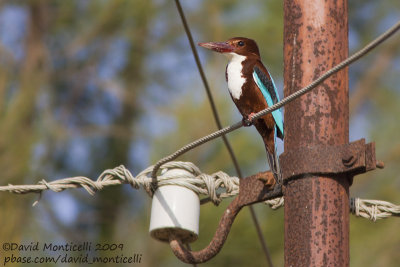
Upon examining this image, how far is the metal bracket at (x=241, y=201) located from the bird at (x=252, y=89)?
10.6 inches

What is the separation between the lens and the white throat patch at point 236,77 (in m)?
3.22

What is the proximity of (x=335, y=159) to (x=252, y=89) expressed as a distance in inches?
35.7

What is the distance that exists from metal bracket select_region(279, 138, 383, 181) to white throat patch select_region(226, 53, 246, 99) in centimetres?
86

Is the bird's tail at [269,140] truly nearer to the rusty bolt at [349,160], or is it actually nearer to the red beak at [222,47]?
the rusty bolt at [349,160]

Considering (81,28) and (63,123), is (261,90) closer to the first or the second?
(63,123)

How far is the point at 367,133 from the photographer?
6238 mm

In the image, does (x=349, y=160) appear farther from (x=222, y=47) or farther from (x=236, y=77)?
(x=222, y=47)

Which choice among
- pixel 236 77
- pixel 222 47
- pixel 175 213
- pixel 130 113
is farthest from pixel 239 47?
pixel 130 113

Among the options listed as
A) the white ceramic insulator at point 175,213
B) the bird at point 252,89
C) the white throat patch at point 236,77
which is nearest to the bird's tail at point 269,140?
the bird at point 252,89

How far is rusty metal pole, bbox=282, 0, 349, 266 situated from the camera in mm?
2291

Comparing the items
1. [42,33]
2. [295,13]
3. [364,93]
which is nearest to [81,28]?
[42,33]

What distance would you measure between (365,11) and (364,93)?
1304mm

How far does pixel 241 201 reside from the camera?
105 inches

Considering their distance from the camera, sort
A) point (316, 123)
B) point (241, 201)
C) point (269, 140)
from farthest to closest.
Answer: point (269, 140) < point (241, 201) < point (316, 123)
